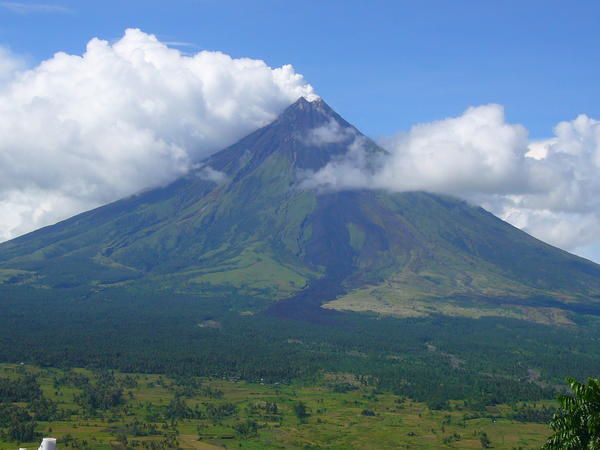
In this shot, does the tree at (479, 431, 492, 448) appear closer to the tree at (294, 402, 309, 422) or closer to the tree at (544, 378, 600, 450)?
the tree at (294, 402, 309, 422)

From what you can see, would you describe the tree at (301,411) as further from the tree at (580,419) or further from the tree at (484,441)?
the tree at (580,419)

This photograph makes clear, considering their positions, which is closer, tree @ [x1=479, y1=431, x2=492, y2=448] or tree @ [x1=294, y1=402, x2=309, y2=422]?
tree @ [x1=479, y1=431, x2=492, y2=448]

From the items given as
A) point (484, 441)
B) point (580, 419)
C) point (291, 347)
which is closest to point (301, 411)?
point (484, 441)

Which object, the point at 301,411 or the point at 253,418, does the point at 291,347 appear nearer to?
the point at 301,411

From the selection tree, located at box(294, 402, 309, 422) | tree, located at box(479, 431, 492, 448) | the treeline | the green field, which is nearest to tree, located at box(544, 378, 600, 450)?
the green field

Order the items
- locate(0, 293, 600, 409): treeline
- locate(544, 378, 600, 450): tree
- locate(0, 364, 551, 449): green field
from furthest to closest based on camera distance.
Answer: locate(0, 293, 600, 409): treeline, locate(0, 364, 551, 449): green field, locate(544, 378, 600, 450): tree

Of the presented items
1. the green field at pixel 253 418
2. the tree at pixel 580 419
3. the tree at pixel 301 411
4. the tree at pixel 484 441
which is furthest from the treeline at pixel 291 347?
the tree at pixel 580 419

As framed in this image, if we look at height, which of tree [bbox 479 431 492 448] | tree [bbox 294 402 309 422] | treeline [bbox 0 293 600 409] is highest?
treeline [bbox 0 293 600 409]
